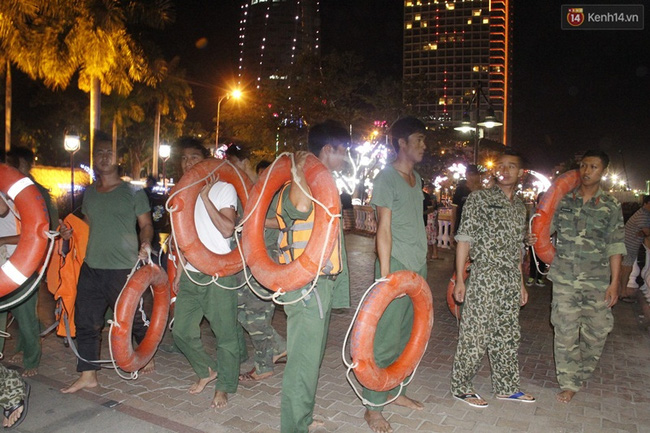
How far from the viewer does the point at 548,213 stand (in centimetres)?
481

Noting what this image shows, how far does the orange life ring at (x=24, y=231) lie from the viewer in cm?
361

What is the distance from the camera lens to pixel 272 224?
15.0ft

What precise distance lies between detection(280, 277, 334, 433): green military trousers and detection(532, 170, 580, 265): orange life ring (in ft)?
7.99

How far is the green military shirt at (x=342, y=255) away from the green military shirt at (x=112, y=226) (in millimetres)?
1802

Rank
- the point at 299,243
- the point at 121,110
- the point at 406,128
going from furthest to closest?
1. the point at 121,110
2. the point at 406,128
3. the point at 299,243

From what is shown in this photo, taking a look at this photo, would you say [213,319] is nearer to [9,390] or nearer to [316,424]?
[316,424]

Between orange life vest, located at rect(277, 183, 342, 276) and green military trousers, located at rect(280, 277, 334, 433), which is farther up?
orange life vest, located at rect(277, 183, 342, 276)

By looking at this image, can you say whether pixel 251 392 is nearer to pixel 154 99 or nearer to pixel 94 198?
pixel 94 198

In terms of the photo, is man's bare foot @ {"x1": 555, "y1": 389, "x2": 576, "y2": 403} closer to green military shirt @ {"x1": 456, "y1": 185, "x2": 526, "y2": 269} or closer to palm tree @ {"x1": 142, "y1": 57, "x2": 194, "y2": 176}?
green military shirt @ {"x1": 456, "y1": 185, "x2": 526, "y2": 269}

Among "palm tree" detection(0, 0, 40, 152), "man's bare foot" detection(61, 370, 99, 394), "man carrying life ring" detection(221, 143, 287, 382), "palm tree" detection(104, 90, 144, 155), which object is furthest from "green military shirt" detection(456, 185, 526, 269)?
"palm tree" detection(104, 90, 144, 155)

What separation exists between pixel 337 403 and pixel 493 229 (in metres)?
1.93

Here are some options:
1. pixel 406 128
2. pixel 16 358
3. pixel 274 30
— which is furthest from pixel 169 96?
pixel 274 30

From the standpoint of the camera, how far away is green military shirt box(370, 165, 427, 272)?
3.86 meters

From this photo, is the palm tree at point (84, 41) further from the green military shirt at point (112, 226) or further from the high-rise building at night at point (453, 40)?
the high-rise building at night at point (453, 40)
